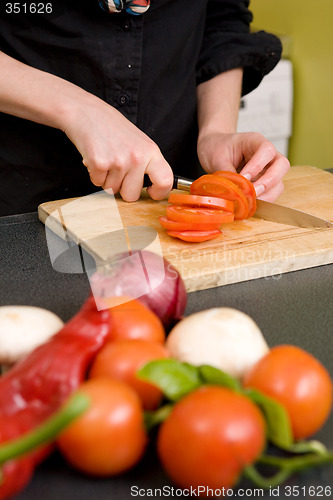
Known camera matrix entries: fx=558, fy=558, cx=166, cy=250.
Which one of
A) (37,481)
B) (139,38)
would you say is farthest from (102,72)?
(37,481)

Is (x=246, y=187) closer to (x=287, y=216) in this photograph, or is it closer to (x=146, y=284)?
(x=287, y=216)

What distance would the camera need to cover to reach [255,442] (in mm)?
448

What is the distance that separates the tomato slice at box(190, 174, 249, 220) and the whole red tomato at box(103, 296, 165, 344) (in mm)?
507

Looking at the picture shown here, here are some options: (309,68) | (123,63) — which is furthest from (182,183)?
(309,68)

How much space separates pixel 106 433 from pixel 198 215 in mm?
602

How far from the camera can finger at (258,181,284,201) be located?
1.25 meters

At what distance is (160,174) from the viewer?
3.80 feet

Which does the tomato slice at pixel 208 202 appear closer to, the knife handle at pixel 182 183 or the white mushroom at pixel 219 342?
the knife handle at pixel 182 183

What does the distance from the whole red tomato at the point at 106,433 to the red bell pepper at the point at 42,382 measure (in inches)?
1.3

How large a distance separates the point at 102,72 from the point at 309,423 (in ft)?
3.31

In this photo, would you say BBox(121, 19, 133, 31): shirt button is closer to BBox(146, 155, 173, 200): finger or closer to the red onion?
BBox(146, 155, 173, 200): finger

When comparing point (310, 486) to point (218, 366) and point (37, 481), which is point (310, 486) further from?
point (37, 481)

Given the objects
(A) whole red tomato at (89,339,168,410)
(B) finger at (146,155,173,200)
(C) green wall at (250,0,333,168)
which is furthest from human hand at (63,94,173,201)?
(C) green wall at (250,0,333,168)

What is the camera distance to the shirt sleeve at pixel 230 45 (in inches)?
59.8
